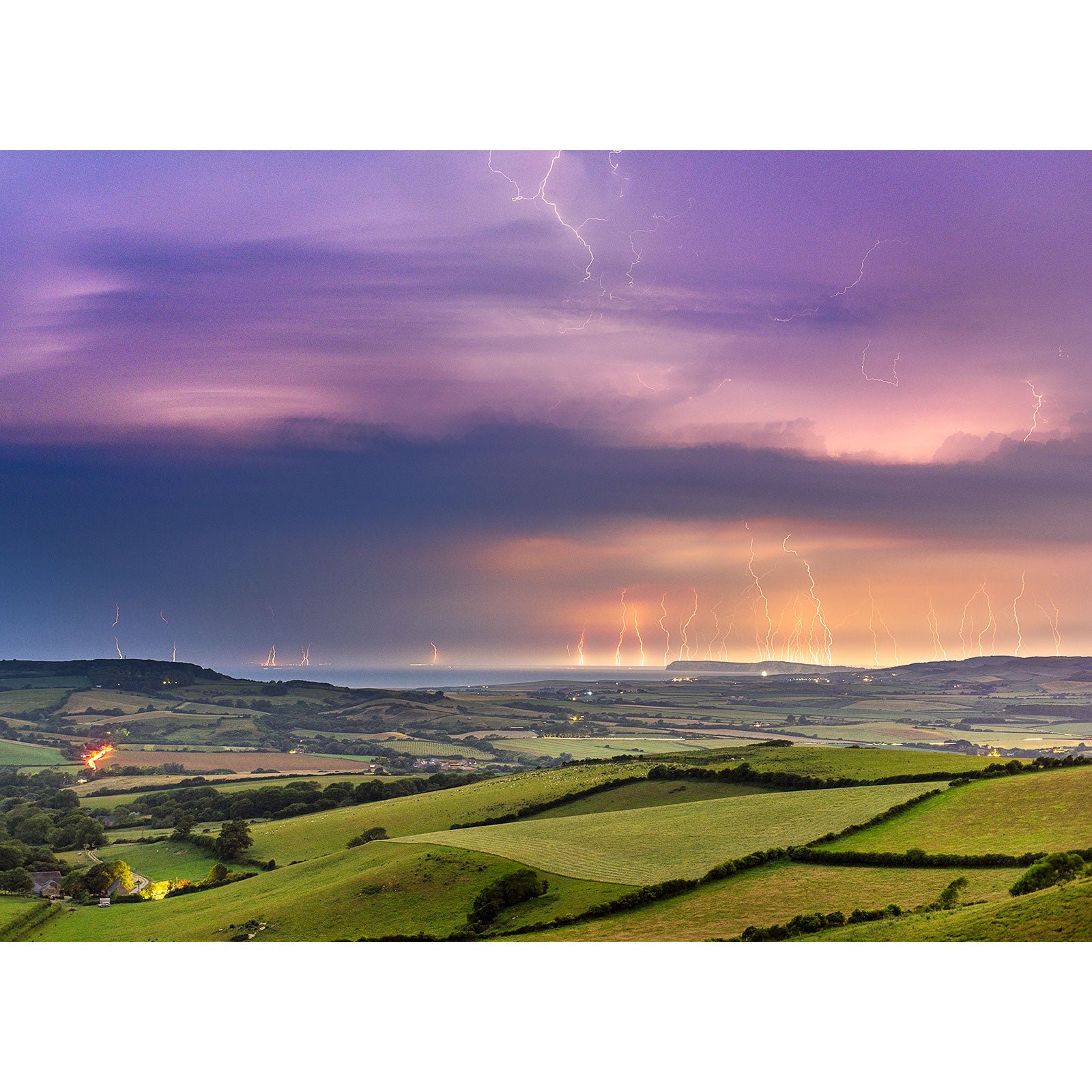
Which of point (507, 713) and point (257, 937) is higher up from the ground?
point (257, 937)

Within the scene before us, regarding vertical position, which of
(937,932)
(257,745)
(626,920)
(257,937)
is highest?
(937,932)

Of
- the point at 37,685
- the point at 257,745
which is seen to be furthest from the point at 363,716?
the point at 37,685

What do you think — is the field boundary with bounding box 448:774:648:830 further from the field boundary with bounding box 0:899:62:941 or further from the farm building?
the farm building

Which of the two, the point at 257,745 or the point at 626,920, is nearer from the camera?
the point at 626,920

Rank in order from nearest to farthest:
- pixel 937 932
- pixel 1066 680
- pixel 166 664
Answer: pixel 937 932
pixel 1066 680
pixel 166 664

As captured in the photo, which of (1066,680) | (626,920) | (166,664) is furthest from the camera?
(166,664)

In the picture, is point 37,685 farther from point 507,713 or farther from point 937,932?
point 937,932

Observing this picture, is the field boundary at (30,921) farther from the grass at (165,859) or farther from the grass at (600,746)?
the grass at (600,746)

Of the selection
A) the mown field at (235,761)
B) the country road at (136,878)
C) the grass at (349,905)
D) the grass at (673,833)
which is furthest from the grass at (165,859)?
the mown field at (235,761)
